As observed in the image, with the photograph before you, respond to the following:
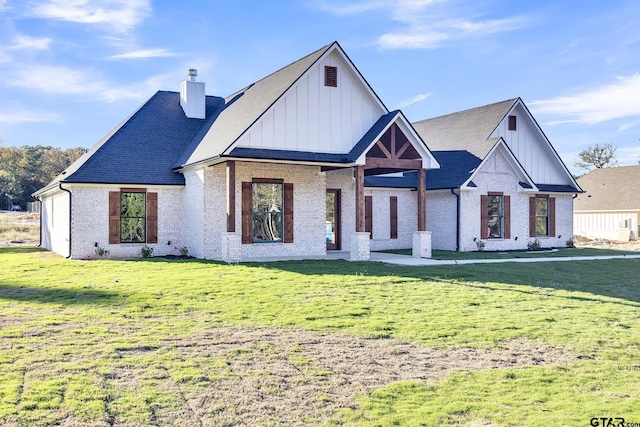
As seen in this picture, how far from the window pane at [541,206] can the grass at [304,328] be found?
11.4m

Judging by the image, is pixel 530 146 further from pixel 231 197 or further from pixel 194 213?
pixel 194 213

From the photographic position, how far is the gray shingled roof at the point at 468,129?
85.4 feet

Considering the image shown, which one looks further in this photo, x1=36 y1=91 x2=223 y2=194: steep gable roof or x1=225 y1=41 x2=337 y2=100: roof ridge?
x1=36 y1=91 x2=223 y2=194: steep gable roof

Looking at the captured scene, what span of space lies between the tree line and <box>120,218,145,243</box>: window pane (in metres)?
56.4

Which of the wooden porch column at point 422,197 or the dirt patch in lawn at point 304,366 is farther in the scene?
the wooden porch column at point 422,197

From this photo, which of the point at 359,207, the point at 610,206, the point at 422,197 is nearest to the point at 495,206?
the point at 422,197

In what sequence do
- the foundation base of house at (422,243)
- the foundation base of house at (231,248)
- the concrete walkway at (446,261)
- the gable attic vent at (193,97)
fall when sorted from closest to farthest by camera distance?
the foundation base of house at (231,248) < the concrete walkway at (446,261) < the foundation base of house at (422,243) < the gable attic vent at (193,97)

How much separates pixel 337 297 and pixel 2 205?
264 feet

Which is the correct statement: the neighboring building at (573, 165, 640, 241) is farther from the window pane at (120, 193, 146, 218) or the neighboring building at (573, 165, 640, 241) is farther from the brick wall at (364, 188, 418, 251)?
the window pane at (120, 193, 146, 218)

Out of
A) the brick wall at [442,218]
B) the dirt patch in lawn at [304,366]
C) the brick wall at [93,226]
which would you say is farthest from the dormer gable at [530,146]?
the dirt patch in lawn at [304,366]

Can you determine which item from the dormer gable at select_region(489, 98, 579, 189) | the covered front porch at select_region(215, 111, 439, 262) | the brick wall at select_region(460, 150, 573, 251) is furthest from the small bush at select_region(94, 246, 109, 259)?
the dormer gable at select_region(489, 98, 579, 189)

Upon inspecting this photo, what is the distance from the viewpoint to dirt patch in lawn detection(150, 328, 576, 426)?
5.50 metres

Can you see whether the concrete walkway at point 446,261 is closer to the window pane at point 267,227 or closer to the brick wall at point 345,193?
the brick wall at point 345,193

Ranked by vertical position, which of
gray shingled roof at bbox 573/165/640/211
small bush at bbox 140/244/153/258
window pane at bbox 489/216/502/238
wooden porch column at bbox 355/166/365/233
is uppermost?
gray shingled roof at bbox 573/165/640/211
